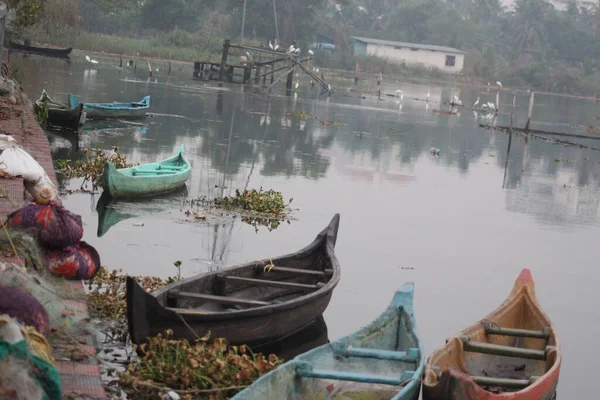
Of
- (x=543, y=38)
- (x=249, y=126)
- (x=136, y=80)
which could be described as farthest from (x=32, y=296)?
(x=543, y=38)

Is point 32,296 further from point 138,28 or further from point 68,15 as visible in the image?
point 138,28

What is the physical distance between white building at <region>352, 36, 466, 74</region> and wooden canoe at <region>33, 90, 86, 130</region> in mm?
77263

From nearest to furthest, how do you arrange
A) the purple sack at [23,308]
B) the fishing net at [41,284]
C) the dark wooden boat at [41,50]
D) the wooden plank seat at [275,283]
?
the purple sack at [23,308] → the fishing net at [41,284] → the wooden plank seat at [275,283] → the dark wooden boat at [41,50]

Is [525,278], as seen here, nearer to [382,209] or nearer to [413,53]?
[382,209]

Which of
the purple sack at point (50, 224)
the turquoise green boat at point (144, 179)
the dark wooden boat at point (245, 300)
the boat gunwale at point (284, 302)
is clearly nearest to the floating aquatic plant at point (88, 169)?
the turquoise green boat at point (144, 179)

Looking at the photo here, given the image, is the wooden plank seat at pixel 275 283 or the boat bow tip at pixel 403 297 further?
the wooden plank seat at pixel 275 283

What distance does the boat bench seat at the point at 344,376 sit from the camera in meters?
7.68

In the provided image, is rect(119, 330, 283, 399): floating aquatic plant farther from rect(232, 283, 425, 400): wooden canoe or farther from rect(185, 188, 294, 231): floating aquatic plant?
rect(185, 188, 294, 231): floating aquatic plant

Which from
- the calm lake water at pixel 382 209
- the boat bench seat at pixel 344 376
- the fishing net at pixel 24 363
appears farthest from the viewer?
the calm lake water at pixel 382 209

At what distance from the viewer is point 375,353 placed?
8.34 meters

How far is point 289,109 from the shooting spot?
43.3 meters

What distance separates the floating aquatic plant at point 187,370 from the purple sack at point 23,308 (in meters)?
1.85

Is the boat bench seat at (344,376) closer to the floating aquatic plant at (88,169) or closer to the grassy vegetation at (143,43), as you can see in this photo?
the floating aquatic plant at (88,169)

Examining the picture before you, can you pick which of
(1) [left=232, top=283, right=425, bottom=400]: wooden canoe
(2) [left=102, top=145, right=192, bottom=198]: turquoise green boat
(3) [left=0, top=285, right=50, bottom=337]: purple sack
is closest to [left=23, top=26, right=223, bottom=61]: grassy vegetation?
(2) [left=102, top=145, right=192, bottom=198]: turquoise green boat
